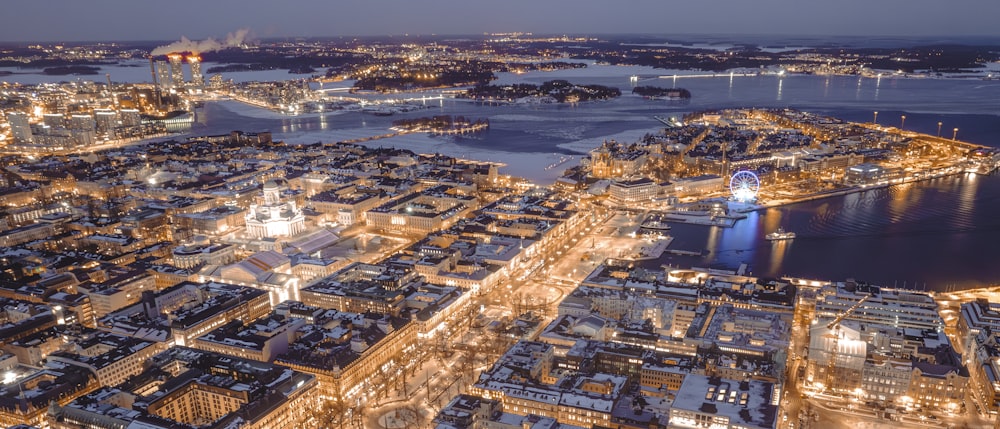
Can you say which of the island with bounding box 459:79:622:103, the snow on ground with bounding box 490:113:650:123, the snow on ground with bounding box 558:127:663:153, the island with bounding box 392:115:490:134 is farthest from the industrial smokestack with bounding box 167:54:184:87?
the snow on ground with bounding box 558:127:663:153

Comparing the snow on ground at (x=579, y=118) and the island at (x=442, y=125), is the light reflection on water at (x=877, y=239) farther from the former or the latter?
the island at (x=442, y=125)

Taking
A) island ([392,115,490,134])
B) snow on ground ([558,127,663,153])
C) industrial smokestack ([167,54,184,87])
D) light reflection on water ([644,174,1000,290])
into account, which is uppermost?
industrial smokestack ([167,54,184,87])

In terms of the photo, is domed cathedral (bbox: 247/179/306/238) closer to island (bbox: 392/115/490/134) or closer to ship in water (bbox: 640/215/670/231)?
ship in water (bbox: 640/215/670/231)

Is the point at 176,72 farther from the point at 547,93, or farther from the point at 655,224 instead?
the point at 655,224

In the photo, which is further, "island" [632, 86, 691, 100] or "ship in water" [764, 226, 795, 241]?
"island" [632, 86, 691, 100]

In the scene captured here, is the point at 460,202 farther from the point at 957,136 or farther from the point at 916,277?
the point at 957,136

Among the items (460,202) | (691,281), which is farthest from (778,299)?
(460,202)

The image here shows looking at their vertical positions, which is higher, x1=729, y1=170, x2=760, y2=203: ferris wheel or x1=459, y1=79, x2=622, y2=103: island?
x1=459, y1=79, x2=622, y2=103: island
